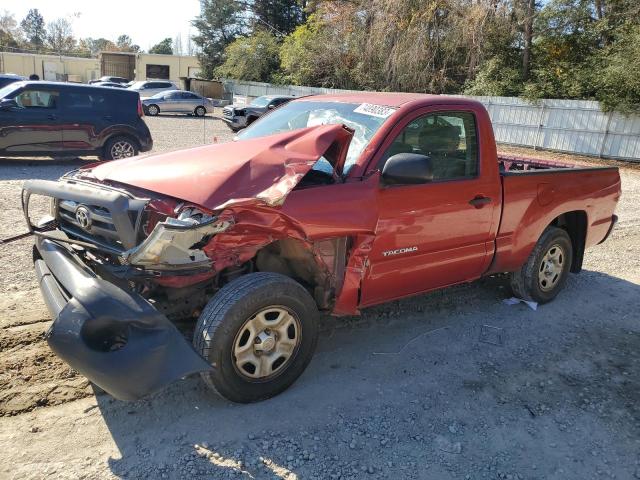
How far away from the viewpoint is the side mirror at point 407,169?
11.6ft

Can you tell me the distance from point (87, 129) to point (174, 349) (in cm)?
1032

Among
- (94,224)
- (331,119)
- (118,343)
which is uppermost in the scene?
(331,119)

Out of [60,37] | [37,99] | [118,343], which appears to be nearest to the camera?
[118,343]

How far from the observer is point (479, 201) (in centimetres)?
435

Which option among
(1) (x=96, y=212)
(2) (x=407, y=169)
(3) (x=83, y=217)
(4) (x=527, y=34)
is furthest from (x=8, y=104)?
(4) (x=527, y=34)

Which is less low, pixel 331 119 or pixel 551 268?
pixel 331 119

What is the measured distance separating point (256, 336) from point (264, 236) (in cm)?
61

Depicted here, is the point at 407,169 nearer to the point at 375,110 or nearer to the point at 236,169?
the point at 375,110

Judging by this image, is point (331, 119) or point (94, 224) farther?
point (331, 119)

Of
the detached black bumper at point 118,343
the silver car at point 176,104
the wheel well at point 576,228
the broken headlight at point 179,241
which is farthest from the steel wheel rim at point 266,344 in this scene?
the silver car at point 176,104

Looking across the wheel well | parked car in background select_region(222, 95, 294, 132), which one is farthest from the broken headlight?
parked car in background select_region(222, 95, 294, 132)

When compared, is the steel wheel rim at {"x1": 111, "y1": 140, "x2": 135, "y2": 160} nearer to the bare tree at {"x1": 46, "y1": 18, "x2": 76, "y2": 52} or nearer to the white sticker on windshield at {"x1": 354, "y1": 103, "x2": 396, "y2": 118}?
the white sticker on windshield at {"x1": 354, "y1": 103, "x2": 396, "y2": 118}

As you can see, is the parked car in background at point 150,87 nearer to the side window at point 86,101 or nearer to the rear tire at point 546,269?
the side window at point 86,101

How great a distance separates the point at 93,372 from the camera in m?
2.67
